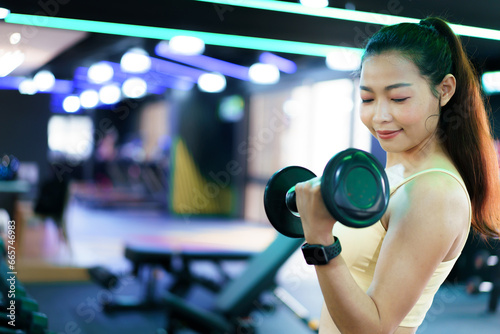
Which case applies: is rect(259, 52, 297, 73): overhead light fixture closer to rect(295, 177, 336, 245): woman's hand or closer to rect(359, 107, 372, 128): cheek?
rect(359, 107, 372, 128): cheek

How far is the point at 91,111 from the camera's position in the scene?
1232 centimetres

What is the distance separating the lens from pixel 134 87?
10.6 meters

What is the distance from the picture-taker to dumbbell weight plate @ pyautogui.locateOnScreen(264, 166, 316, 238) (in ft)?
3.10

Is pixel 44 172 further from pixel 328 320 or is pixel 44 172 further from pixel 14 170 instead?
pixel 328 320

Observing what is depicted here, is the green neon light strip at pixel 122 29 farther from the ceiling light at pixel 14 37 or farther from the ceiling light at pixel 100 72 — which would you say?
the ceiling light at pixel 100 72

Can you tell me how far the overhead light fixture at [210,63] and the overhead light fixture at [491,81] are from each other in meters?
5.07

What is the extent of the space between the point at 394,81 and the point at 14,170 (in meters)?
5.27

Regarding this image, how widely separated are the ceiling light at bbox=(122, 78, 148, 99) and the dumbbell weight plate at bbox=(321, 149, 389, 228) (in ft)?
31.2

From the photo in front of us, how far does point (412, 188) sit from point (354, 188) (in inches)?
6.3

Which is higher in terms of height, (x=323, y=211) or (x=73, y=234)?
(x=323, y=211)

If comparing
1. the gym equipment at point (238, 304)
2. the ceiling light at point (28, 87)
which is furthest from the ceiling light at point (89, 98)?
the gym equipment at point (238, 304)

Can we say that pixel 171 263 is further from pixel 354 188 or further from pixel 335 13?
pixel 354 188

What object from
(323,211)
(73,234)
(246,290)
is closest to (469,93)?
(323,211)

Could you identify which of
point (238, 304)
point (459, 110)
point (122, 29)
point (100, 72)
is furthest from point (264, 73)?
point (459, 110)
